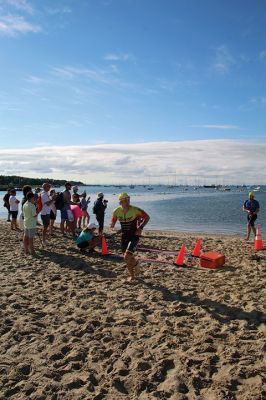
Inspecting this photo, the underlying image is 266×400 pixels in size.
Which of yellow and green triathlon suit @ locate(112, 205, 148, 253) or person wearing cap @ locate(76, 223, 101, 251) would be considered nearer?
yellow and green triathlon suit @ locate(112, 205, 148, 253)

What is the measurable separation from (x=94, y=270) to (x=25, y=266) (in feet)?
5.98

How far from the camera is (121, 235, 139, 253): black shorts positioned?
23.9 ft

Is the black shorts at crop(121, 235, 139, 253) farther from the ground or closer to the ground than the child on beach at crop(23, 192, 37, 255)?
closer to the ground

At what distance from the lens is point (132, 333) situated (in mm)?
4914

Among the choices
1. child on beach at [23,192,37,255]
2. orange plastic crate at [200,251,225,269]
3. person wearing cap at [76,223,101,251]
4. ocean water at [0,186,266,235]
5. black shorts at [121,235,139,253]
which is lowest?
ocean water at [0,186,266,235]

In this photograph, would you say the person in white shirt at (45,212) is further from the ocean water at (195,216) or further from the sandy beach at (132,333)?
the ocean water at (195,216)

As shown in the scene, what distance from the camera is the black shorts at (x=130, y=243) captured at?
727 cm

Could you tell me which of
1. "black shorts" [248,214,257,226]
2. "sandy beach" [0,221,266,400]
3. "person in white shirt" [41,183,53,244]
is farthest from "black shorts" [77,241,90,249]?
"black shorts" [248,214,257,226]

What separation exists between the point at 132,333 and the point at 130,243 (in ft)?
8.50

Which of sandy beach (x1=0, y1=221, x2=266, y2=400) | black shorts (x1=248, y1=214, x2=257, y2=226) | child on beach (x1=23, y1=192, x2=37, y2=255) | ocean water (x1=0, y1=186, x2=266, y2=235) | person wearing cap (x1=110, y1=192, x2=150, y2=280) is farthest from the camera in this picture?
ocean water (x1=0, y1=186, x2=266, y2=235)

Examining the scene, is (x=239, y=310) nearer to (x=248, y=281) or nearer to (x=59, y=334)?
(x=248, y=281)

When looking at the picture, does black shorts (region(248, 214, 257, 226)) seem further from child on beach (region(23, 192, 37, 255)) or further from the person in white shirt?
child on beach (region(23, 192, 37, 255))

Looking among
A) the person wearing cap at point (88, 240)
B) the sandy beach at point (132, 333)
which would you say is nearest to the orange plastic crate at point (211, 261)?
the sandy beach at point (132, 333)

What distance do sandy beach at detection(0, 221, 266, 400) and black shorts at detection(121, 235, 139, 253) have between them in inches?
28.0
